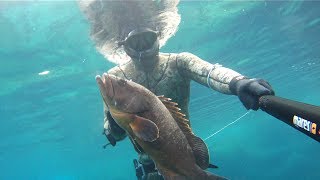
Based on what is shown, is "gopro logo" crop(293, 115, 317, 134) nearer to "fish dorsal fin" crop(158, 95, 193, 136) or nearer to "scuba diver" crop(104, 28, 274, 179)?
"fish dorsal fin" crop(158, 95, 193, 136)

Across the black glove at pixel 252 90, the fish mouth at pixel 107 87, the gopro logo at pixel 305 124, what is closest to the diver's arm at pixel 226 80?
the black glove at pixel 252 90

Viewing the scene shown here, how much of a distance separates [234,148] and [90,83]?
34297 millimetres

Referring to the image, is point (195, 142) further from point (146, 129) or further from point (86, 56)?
point (86, 56)

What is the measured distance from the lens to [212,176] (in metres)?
3.17

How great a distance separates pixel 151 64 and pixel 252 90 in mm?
2853

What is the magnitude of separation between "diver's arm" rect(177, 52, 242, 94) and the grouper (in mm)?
1518

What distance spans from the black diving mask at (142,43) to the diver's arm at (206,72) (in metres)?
0.59

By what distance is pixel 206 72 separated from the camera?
544cm

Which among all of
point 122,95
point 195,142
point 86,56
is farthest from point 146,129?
point 86,56

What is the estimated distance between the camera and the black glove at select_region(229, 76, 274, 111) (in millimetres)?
3686

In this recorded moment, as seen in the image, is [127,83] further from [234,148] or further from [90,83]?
[234,148]

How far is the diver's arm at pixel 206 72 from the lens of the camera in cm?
477

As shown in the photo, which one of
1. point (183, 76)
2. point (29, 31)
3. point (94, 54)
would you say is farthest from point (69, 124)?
point (183, 76)

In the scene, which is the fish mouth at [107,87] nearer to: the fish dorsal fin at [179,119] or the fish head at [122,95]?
the fish head at [122,95]
